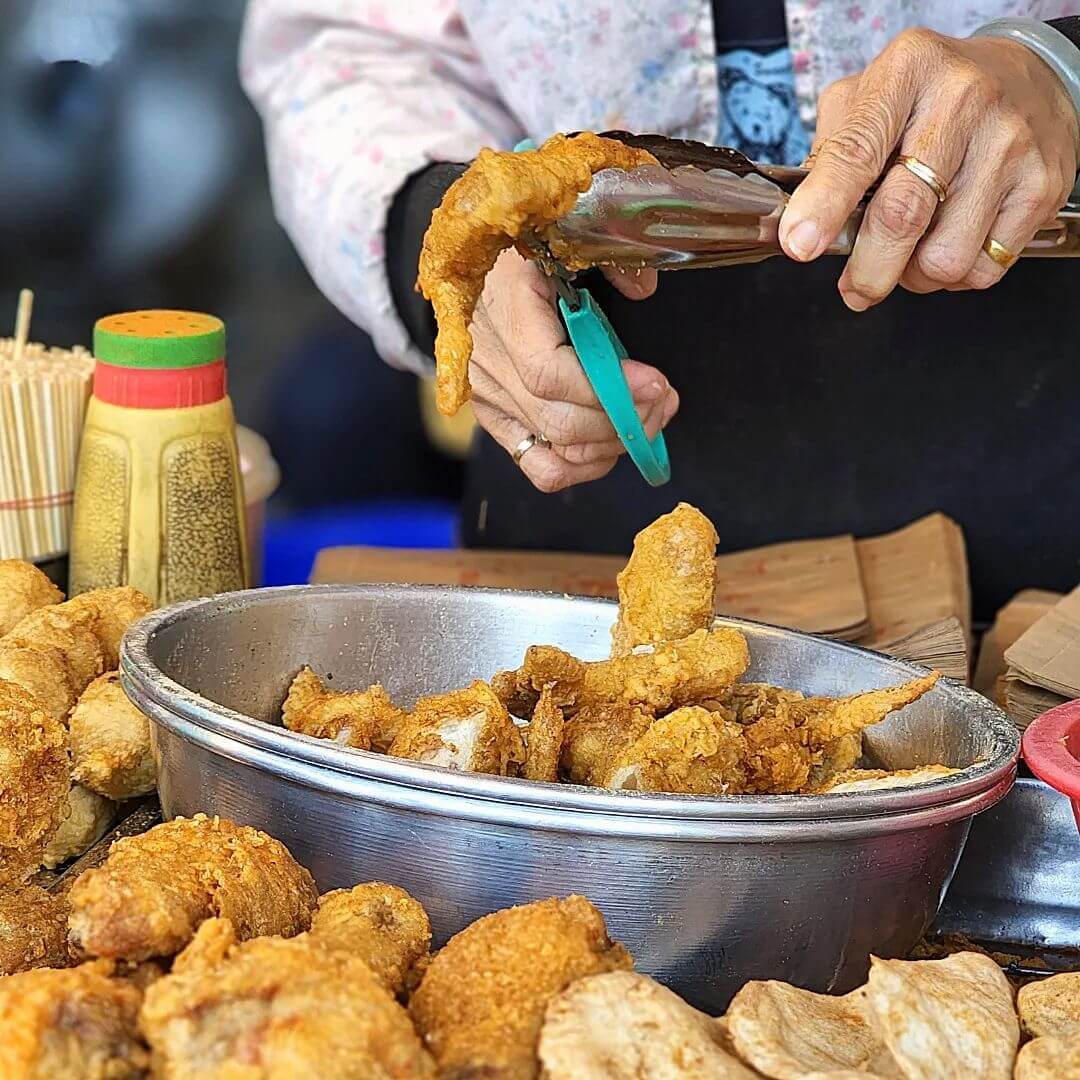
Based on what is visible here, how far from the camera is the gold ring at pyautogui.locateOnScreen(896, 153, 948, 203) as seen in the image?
1.21 m

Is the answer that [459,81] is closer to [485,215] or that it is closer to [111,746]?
[485,215]

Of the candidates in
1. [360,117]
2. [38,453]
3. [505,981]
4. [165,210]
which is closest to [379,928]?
[505,981]

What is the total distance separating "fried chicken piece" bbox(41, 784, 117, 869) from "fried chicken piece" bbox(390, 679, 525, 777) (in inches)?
10.4

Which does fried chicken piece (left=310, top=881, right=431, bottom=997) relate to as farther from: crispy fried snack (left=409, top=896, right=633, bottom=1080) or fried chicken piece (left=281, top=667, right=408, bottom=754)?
fried chicken piece (left=281, top=667, right=408, bottom=754)

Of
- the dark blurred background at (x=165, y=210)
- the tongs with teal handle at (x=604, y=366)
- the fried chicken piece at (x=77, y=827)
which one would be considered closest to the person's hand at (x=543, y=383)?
the tongs with teal handle at (x=604, y=366)

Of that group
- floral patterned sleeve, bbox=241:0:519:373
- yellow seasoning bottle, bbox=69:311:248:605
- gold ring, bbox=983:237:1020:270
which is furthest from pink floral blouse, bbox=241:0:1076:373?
gold ring, bbox=983:237:1020:270

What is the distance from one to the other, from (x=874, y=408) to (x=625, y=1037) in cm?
149

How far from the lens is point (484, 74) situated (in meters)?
2.00

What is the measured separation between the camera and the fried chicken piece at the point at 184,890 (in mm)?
740

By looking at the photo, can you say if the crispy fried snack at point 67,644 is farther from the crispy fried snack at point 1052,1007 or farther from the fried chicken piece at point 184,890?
the crispy fried snack at point 1052,1007

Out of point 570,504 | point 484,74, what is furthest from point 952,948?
point 484,74

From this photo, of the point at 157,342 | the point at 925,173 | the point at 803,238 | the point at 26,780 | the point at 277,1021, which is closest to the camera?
the point at 277,1021

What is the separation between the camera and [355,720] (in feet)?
3.54

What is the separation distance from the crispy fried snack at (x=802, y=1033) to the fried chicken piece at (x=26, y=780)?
1.65 feet
